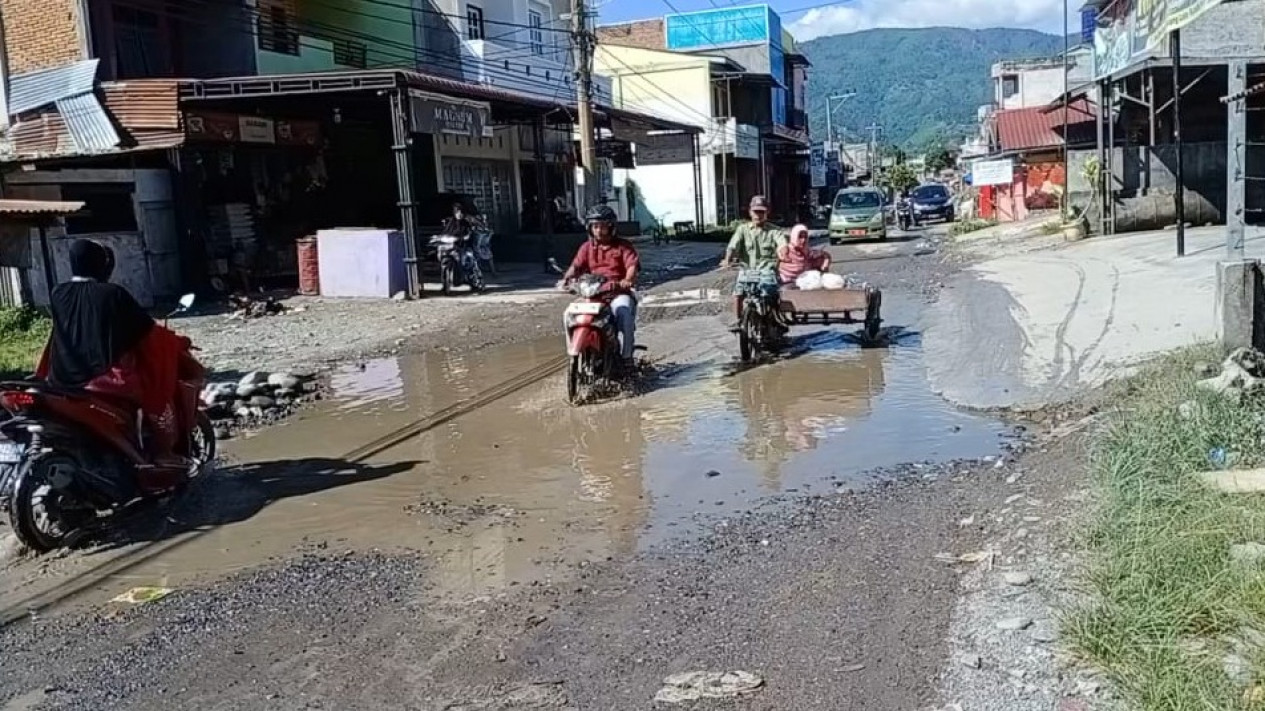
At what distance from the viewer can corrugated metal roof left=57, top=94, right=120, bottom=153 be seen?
62.4 ft

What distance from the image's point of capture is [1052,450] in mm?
7129

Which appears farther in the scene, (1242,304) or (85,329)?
(1242,304)

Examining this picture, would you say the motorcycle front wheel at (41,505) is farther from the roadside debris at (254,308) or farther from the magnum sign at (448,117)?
the magnum sign at (448,117)

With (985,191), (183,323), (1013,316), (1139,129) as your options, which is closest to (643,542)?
(1013,316)

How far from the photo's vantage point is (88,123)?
19328 mm

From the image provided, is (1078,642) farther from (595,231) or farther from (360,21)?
(360,21)

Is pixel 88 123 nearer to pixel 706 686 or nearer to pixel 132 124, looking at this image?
pixel 132 124

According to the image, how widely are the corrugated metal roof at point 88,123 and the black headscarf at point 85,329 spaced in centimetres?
1383

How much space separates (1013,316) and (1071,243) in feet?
40.1

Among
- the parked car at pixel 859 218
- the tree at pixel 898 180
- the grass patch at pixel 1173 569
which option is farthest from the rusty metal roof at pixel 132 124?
the tree at pixel 898 180

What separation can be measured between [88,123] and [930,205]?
36.3 m

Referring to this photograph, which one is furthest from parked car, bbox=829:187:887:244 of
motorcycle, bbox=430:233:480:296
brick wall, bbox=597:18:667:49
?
brick wall, bbox=597:18:667:49

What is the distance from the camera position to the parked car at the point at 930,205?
47875 millimetres

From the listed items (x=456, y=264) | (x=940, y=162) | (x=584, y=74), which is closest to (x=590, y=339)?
(x=456, y=264)
